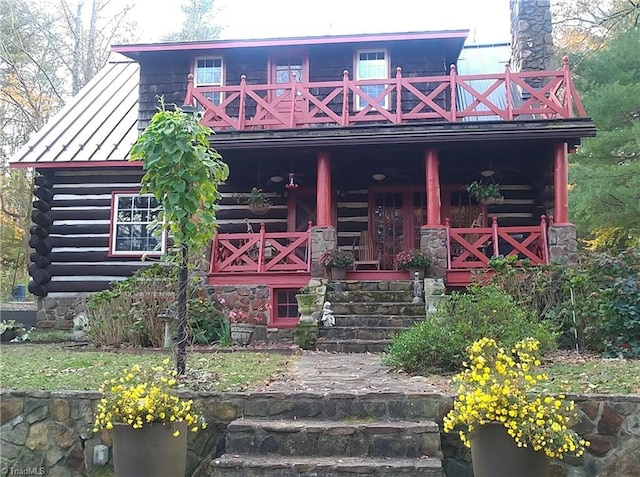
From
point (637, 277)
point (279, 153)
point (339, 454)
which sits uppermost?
point (279, 153)

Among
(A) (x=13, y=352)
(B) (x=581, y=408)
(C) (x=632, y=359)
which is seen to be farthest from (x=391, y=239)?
(B) (x=581, y=408)

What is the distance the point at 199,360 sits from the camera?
→ 8.30 metres

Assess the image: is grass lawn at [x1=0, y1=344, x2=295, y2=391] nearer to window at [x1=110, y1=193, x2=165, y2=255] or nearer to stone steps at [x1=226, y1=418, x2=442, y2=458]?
stone steps at [x1=226, y1=418, x2=442, y2=458]

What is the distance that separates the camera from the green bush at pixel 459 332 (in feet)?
23.2

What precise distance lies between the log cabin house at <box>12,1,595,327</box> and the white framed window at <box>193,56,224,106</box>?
0.04 meters

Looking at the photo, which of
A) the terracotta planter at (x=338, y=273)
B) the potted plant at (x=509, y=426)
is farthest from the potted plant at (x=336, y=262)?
the potted plant at (x=509, y=426)

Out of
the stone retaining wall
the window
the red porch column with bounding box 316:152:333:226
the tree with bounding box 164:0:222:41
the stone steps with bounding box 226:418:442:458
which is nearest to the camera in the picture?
the stone steps with bounding box 226:418:442:458

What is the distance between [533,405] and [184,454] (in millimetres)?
2679

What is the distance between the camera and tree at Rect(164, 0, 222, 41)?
34.2 m

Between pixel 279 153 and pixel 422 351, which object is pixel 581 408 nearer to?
pixel 422 351

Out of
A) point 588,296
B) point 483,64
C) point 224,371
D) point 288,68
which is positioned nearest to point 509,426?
point 224,371

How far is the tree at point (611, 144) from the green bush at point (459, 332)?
8.28 m

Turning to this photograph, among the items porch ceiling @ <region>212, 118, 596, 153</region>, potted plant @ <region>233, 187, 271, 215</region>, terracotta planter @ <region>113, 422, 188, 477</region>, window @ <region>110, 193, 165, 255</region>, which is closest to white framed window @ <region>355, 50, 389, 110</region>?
porch ceiling @ <region>212, 118, 596, 153</region>

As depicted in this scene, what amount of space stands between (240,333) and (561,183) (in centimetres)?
700
